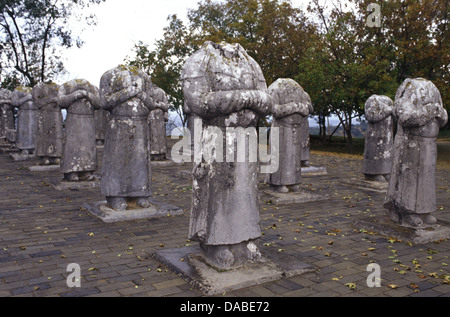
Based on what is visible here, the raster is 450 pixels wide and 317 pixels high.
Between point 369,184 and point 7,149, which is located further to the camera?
point 7,149

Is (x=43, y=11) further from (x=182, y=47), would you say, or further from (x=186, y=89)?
(x=186, y=89)

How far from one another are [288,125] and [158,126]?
7235mm

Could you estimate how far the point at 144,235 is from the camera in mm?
6375

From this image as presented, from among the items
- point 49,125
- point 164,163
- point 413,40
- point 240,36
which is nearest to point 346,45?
point 413,40

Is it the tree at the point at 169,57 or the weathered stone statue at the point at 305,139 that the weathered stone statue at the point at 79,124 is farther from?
the tree at the point at 169,57

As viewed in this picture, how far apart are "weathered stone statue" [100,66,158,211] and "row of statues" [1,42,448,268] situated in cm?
2

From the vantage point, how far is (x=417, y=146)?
6.26 m

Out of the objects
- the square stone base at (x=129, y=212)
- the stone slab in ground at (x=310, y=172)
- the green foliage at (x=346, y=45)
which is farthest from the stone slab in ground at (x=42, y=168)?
the green foliage at (x=346, y=45)

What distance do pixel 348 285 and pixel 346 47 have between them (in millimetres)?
18036

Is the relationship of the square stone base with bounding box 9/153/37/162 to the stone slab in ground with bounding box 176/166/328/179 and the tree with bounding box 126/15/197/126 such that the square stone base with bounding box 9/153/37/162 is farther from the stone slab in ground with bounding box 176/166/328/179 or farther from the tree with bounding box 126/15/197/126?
the tree with bounding box 126/15/197/126

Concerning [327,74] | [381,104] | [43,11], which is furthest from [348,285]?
[43,11]

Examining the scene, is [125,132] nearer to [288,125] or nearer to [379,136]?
[288,125]

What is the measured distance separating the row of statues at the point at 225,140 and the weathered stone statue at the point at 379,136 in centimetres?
3

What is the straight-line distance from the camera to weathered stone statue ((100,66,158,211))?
7.05m
